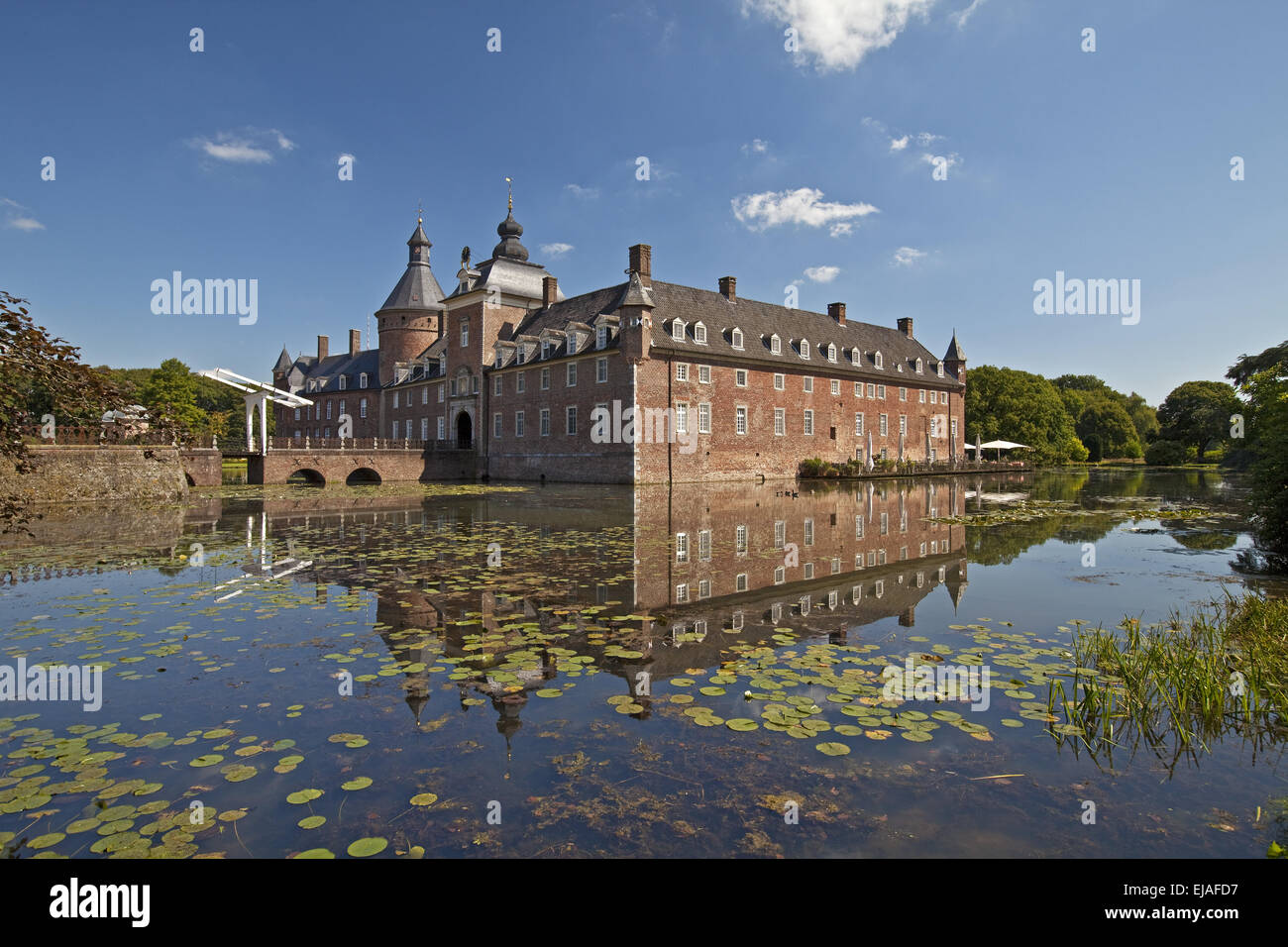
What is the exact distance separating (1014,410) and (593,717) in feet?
234

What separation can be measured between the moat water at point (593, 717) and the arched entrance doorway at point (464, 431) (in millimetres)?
36646

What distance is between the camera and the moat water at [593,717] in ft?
10.7

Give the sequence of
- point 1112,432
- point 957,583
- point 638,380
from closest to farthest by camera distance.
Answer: point 957,583, point 638,380, point 1112,432

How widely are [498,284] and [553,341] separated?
8656mm

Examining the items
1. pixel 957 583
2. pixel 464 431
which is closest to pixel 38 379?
pixel 957 583

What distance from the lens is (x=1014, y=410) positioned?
6562cm

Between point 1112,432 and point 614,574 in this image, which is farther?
point 1112,432

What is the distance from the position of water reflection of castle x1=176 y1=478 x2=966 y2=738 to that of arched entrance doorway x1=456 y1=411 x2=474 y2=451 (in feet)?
90.9

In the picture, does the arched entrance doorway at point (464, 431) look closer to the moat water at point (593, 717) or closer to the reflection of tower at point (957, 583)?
the moat water at point (593, 717)

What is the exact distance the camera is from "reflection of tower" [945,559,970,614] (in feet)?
27.7

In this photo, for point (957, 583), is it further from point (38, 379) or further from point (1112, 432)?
point (1112, 432)

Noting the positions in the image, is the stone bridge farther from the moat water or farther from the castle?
the moat water
